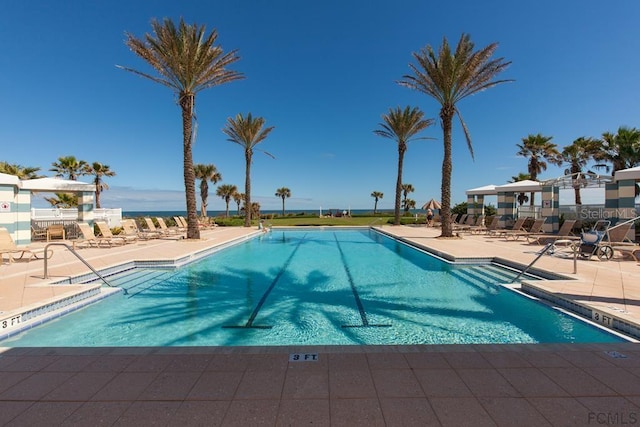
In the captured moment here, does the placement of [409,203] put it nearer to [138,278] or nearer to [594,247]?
[594,247]

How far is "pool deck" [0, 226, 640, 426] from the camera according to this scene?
2.25 meters

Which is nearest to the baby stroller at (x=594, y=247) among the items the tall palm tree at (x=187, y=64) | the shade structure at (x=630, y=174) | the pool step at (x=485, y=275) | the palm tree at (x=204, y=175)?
the pool step at (x=485, y=275)

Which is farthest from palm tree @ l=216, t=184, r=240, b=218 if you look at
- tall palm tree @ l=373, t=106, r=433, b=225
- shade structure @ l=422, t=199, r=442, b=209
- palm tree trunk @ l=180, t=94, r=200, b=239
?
palm tree trunk @ l=180, t=94, r=200, b=239

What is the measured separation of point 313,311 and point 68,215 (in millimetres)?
18829

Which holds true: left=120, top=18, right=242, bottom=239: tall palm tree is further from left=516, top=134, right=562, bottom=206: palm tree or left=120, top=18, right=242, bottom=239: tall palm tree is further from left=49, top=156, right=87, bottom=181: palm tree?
left=516, top=134, right=562, bottom=206: palm tree

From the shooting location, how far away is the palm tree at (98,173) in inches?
1137

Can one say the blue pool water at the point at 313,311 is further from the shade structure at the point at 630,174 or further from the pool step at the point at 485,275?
the shade structure at the point at 630,174

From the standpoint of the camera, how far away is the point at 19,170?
2312 cm

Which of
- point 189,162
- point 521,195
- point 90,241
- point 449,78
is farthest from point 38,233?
point 521,195

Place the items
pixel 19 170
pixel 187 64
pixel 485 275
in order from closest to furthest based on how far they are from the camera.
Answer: pixel 485 275
pixel 187 64
pixel 19 170

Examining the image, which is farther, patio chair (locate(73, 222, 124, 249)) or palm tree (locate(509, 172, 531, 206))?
palm tree (locate(509, 172, 531, 206))

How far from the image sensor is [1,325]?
4.26m

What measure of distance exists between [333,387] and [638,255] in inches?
436

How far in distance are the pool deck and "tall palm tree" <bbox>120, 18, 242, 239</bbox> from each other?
1244cm
